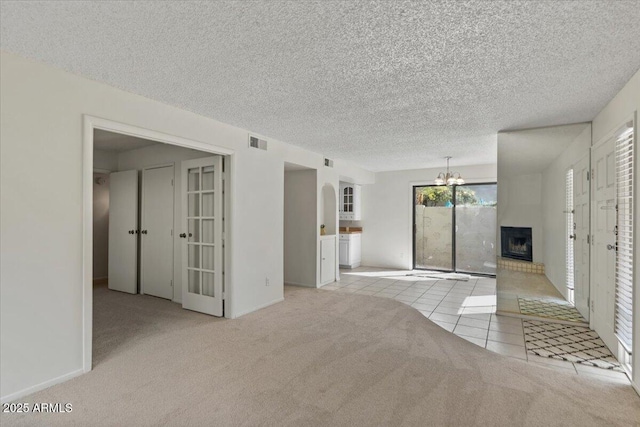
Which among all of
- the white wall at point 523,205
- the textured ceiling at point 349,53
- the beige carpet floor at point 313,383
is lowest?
the beige carpet floor at point 313,383

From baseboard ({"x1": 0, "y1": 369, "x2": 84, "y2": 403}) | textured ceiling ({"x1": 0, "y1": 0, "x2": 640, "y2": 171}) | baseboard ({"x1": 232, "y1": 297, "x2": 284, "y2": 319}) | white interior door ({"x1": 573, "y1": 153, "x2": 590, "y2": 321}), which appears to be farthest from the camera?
baseboard ({"x1": 232, "y1": 297, "x2": 284, "y2": 319})

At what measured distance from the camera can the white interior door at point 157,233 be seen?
5.01m

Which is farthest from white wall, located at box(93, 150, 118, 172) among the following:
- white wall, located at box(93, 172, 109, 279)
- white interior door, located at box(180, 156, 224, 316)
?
white interior door, located at box(180, 156, 224, 316)

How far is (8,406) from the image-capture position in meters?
2.23

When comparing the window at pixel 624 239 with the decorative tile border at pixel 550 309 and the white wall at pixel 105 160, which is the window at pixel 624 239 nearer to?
the decorative tile border at pixel 550 309

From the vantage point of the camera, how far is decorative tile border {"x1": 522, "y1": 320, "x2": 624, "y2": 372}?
2976mm

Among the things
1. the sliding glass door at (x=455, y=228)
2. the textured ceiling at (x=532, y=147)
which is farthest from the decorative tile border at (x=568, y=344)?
the sliding glass door at (x=455, y=228)

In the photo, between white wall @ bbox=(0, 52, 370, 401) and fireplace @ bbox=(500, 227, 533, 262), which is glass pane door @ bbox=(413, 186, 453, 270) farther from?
white wall @ bbox=(0, 52, 370, 401)

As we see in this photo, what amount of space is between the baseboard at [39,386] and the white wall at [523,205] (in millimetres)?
4752

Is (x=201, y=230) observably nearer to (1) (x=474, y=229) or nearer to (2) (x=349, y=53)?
(2) (x=349, y=53)

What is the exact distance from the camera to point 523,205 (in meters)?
4.16

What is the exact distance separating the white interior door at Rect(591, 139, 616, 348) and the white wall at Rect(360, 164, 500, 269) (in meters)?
4.25

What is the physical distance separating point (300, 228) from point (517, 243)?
11.6 feet

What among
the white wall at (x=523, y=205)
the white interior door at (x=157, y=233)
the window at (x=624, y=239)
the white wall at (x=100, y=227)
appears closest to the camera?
the window at (x=624, y=239)
